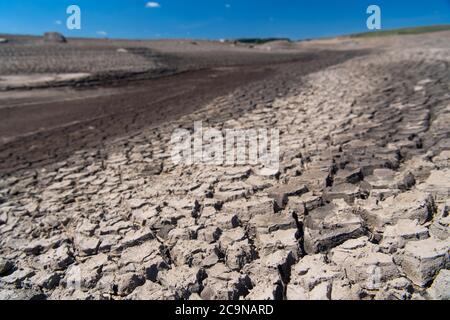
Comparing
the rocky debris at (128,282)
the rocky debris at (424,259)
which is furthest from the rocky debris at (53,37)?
the rocky debris at (424,259)

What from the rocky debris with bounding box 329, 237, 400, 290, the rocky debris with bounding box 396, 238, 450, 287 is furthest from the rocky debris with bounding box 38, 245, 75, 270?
the rocky debris with bounding box 396, 238, 450, 287

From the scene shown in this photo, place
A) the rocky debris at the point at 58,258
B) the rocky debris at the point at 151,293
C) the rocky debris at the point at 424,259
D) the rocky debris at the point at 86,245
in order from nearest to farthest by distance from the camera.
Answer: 1. the rocky debris at the point at 424,259
2. the rocky debris at the point at 151,293
3. the rocky debris at the point at 58,258
4. the rocky debris at the point at 86,245

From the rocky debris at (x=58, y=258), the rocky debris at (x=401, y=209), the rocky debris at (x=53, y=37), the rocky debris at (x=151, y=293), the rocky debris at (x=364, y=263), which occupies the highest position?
the rocky debris at (x=53, y=37)

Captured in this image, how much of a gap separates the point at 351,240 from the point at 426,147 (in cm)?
189

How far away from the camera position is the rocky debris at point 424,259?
6.61 feet

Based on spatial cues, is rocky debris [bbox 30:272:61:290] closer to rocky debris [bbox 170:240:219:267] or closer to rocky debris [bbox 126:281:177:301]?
rocky debris [bbox 126:281:177:301]

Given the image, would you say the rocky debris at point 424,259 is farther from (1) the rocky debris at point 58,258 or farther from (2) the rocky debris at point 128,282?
(1) the rocky debris at point 58,258

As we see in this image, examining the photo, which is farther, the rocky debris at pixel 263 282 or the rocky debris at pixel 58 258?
the rocky debris at pixel 58 258

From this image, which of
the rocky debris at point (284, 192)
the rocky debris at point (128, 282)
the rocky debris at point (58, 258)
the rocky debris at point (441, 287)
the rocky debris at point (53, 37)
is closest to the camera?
the rocky debris at point (441, 287)

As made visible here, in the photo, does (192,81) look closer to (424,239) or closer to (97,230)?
(97,230)

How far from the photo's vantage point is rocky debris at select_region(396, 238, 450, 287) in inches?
79.3

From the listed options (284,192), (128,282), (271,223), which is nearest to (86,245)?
(128,282)

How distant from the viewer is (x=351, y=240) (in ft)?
8.08
